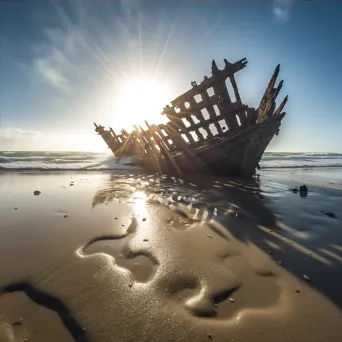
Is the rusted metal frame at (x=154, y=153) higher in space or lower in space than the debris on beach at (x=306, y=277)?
higher

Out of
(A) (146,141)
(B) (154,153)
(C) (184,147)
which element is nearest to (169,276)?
(C) (184,147)

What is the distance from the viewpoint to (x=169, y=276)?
8.86 ft

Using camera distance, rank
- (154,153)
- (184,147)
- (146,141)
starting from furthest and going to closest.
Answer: (146,141)
(154,153)
(184,147)

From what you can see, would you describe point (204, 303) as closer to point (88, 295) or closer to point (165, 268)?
point (165, 268)

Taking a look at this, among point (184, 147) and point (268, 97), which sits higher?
point (268, 97)

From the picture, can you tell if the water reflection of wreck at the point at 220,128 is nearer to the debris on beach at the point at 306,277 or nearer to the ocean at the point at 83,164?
the ocean at the point at 83,164

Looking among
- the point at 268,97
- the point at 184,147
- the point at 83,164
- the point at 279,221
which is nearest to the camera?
the point at 279,221

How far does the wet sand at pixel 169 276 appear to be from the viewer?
6.41 feet

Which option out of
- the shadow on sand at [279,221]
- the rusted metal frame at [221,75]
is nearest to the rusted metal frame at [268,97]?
the rusted metal frame at [221,75]

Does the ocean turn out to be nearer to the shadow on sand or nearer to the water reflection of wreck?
the water reflection of wreck

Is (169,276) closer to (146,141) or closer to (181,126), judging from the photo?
(181,126)

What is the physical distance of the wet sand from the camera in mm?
1953

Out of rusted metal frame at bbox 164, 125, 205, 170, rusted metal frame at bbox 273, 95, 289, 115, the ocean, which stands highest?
rusted metal frame at bbox 273, 95, 289, 115

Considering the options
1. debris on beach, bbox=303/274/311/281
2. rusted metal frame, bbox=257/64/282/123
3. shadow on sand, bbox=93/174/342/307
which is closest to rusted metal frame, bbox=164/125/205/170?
shadow on sand, bbox=93/174/342/307
